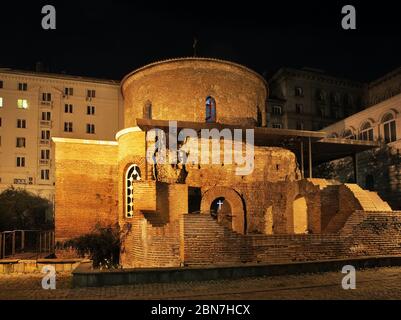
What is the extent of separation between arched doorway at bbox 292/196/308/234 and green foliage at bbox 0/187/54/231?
2099 cm

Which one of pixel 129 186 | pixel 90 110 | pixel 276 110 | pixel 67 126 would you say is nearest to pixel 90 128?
pixel 90 110

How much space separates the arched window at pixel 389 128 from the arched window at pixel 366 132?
3.81ft

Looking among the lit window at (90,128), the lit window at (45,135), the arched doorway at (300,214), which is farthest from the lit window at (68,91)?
the arched doorway at (300,214)

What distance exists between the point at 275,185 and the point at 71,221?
928 centimetres

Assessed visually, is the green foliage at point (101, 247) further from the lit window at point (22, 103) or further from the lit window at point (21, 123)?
the lit window at point (22, 103)

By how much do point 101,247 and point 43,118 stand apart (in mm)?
25159

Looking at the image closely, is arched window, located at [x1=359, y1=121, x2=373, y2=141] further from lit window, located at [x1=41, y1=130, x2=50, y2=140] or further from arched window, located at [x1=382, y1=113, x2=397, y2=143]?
lit window, located at [x1=41, y1=130, x2=50, y2=140]

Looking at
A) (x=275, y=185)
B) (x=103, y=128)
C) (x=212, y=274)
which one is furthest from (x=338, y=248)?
(x=103, y=128)

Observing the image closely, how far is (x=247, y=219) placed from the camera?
16.5 meters

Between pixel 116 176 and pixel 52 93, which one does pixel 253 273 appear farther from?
pixel 52 93

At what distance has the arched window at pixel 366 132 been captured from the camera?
30.2 meters
